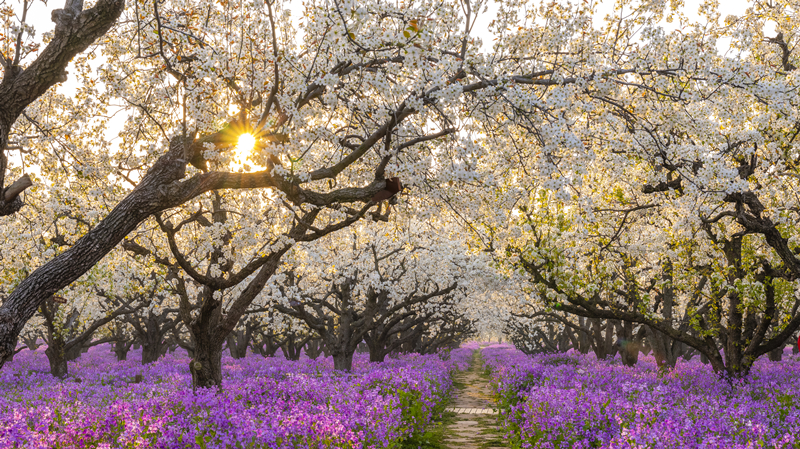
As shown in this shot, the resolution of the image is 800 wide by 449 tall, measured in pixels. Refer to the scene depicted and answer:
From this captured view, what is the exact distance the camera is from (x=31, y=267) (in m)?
18.6

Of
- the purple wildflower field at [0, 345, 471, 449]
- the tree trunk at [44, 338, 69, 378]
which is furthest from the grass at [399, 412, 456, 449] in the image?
the tree trunk at [44, 338, 69, 378]

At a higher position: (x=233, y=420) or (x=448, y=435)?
(x=233, y=420)

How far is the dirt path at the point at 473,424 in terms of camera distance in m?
12.8

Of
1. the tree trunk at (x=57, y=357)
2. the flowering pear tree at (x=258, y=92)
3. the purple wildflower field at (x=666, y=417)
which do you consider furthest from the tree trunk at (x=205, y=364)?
the tree trunk at (x=57, y=357)

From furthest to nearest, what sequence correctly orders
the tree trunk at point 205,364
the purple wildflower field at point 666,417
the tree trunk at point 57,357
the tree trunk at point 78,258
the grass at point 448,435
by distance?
the tree trunk at point 57,357 < the tree trunk at point 205,364 < the grass at point 448,435 < the purple wildflower field at point 666,417 < the tree trunk at point 78,258

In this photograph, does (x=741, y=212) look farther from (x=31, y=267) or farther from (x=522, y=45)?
(x=31, y=267)

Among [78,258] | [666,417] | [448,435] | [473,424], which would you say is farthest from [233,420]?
[473,424]

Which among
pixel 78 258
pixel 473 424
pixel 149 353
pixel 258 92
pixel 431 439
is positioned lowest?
pixel 473 424

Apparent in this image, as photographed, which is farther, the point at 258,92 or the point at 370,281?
the point at 370,281

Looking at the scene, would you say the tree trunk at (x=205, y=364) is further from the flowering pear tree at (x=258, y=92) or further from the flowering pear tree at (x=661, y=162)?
the flowering pear tree at (x=661, y=162)

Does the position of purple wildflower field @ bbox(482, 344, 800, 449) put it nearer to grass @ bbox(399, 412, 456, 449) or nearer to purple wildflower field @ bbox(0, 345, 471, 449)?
grass @ bbox(399, 412, 456, 449)

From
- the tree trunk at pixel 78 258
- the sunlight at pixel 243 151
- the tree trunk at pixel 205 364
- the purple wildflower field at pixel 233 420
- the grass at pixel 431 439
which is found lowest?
the grass at pixel 431 439

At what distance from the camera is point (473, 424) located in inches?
616

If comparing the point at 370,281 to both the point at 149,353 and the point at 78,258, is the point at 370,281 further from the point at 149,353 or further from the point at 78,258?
the point at 78,258
